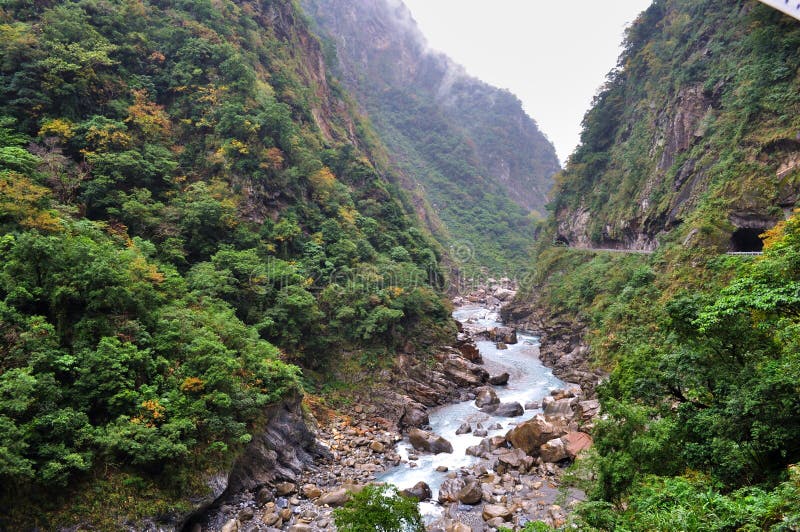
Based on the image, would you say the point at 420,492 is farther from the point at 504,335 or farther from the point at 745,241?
the point at 504,335

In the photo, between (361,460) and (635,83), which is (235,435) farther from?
(635,83)

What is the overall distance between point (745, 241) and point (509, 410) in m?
18.3

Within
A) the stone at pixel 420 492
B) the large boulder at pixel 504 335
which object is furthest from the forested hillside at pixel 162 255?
the large boulder at pixel 504 335

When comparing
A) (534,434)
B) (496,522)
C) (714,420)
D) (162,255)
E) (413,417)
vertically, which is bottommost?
(413,417)

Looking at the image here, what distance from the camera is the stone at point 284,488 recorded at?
→ 17812 millimetres

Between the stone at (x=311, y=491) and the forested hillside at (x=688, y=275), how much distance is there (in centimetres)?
1040

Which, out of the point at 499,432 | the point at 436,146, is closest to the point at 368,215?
the point at 499,432

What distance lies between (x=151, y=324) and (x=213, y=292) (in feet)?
18.3

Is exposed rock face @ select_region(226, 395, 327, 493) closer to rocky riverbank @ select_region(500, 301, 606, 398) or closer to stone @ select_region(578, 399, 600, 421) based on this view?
stone @ select_region(578, 399, 600, 421)

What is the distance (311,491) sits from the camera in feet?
59.0

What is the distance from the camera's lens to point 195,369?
56.2ft

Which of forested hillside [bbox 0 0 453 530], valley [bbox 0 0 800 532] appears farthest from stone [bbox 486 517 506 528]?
forested hillside [bbox 0 0 453 530]

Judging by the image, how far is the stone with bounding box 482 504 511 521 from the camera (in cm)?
1599

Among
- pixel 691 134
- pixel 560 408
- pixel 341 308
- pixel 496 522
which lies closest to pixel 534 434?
pixel 560 408
